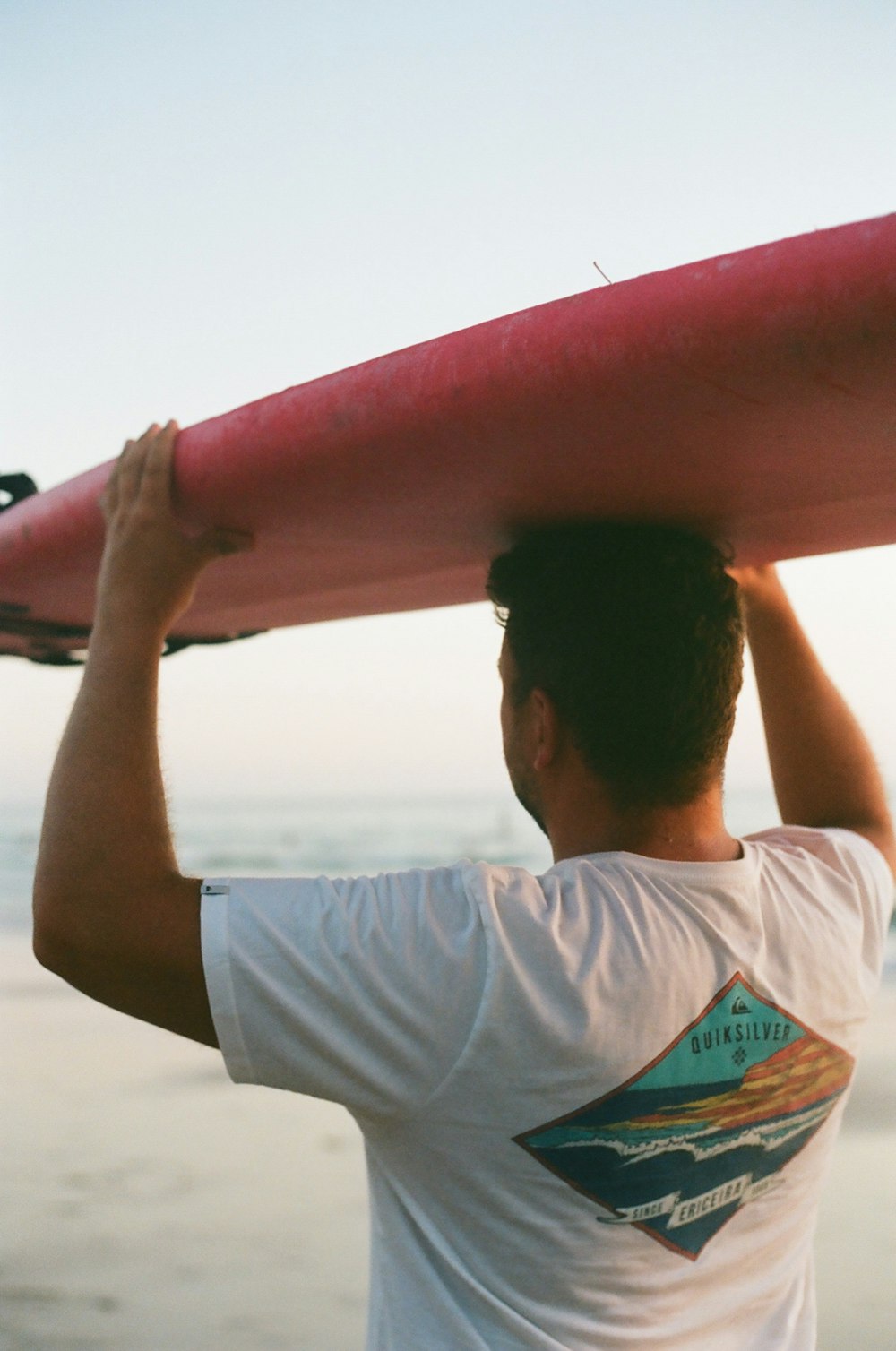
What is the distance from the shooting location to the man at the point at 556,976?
1025 millimetres

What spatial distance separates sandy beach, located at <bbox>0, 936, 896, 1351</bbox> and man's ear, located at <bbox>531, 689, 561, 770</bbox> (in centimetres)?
369

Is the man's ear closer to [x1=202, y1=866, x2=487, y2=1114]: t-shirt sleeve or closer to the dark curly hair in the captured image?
the dark curly hair

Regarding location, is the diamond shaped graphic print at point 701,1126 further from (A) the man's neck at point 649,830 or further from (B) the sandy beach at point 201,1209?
(B) the sandy beach at point 201,1209

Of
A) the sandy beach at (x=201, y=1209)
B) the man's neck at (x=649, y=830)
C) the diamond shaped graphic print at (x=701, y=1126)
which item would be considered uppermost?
the man's neck at (x=649, y=830)

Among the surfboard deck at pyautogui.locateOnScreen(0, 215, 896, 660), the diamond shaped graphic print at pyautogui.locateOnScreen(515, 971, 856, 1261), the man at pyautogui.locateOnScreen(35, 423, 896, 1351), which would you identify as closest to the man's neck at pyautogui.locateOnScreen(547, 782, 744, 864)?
the man at pyautogui.locateOnScreen(35, 423, 896, 1351)

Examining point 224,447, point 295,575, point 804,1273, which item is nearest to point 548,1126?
point 804,1273

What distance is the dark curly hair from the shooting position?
1.24m

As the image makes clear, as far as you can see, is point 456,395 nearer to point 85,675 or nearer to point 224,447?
point 224,447

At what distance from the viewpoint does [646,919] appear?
1.11 metres

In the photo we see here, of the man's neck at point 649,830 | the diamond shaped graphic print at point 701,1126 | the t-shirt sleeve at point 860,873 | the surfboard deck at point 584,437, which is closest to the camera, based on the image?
the surfboard deck at point 584,437

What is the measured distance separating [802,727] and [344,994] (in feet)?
3.23

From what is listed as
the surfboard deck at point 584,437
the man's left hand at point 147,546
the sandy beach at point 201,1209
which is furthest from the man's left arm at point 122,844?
the sandy beach at point 201,1209

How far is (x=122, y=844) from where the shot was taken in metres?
1.08

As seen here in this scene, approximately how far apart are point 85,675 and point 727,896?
0.73m
